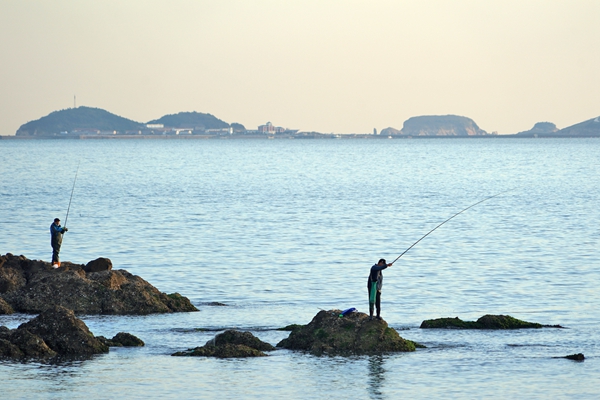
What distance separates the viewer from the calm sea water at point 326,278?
62.4 feet

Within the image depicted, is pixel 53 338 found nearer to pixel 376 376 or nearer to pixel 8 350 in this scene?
pixel 8 350

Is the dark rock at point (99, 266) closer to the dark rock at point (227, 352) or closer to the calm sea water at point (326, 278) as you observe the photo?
the calm sea water at point (326, 278)

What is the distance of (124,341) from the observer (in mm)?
21484

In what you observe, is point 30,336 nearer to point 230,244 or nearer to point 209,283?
point 209,283

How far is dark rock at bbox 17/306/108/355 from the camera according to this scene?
67.6ft

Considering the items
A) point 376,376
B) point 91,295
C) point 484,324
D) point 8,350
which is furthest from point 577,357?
point 91,295

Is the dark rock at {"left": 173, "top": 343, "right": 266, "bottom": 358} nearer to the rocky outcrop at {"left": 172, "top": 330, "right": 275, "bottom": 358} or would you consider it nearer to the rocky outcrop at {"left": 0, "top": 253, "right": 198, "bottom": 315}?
the rocky outcrop at {"left": 172, "top": 330, "right": 275, "bottom": 358}

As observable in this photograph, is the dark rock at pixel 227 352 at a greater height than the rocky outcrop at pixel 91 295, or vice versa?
the rocky outcrop at pixel 91 295

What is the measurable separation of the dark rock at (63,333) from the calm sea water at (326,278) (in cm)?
44

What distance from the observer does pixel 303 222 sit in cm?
5600

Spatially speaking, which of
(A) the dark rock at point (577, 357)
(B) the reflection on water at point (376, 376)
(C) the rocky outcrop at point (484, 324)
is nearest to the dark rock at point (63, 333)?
(B) the reflection on water at point (376, 376)

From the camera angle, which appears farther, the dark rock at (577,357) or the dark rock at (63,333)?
the dark rock at (577,357)

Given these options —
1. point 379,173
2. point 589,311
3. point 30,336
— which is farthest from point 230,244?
point 379,173

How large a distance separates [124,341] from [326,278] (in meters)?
13.2
